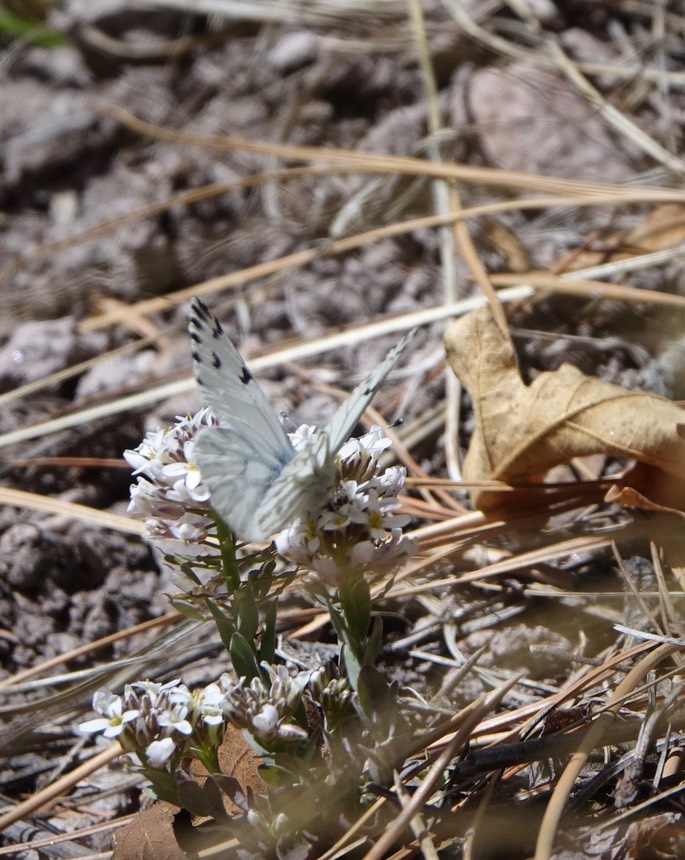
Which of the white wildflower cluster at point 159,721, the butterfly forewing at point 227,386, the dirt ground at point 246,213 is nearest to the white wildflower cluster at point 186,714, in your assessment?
the white wildflower cluster at point 159,721

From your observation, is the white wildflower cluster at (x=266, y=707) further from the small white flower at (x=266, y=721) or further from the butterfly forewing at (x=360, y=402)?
the butterfly forewing at (x=360, y=402)

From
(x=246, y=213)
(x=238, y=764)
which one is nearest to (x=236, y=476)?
(x=238, y=764)

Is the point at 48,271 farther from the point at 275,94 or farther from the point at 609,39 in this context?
the point at 609,39

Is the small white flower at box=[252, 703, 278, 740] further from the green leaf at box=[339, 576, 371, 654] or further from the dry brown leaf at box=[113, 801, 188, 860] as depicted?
the dry brown leaf at box=[113, 801, 188, 860]

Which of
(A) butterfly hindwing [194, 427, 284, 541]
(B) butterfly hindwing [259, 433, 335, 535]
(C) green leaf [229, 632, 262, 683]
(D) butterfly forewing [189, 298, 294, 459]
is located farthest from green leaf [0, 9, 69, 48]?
(C) green leaf [229, 632, 262, 683]

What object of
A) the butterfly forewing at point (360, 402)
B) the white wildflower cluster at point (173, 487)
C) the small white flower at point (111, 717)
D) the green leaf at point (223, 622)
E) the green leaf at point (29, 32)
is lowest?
the small white flower at point (111, 717)

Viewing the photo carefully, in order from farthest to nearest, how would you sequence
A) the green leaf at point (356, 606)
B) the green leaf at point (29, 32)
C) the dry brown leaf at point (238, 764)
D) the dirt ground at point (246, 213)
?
the green leaf at point (29, 32) < the dirt ground at point (246, 213) < the dry brown leaf at point (238, 764) < the green leaf at point (356, 606)
